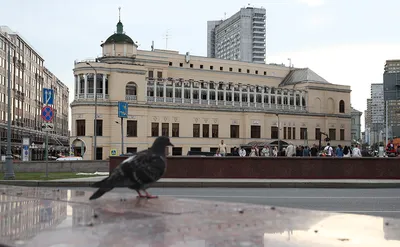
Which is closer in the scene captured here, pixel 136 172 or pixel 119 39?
pixel 136 172

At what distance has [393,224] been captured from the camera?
5273 mm

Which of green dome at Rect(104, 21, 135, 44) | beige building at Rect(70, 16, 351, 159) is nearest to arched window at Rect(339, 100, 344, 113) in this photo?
beige building at Rect(70, 16, 351, 159)

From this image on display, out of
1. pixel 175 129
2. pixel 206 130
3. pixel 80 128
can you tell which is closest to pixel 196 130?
pixel 206 130

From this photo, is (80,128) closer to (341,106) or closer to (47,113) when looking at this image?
(47,113)

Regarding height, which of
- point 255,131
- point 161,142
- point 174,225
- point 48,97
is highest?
point 48,97

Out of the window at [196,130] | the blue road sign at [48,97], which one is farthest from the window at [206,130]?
the blue road sign at [48,97]

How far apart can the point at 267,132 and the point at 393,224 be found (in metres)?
74.8

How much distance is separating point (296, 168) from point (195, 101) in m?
51.9

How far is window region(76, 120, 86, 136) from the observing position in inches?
2608

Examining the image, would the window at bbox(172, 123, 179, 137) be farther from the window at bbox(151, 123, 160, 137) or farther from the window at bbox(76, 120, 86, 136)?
the window at bbox(76, 120, 86, 136)

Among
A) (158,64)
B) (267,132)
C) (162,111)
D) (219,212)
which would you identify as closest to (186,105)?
(162,111)

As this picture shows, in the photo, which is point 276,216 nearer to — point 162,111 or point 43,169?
point 43,169

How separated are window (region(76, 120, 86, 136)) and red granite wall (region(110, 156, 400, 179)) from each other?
43.8 meters

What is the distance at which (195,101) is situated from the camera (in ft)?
250
